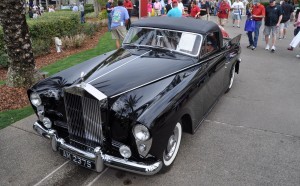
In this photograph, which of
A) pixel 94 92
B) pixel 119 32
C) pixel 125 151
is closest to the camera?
pixel 125 151

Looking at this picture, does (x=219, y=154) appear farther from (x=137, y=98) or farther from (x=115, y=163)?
(x=115, y=163)

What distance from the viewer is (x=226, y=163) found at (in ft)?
12.8

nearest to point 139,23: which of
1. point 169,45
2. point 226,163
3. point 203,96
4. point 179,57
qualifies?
point 169,45

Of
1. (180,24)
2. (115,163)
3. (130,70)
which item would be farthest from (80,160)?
(180,24)

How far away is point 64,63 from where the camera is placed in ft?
29.1

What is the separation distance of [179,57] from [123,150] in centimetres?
207

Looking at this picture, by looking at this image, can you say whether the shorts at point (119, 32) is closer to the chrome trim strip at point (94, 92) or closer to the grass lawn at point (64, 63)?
the grass lawn at point (64, 63)

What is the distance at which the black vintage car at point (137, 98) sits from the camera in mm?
3201

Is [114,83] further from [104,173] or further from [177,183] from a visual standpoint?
[177,183]

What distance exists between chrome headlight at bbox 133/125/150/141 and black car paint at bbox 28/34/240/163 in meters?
0.06

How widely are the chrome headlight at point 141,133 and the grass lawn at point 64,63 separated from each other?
2.94 metres

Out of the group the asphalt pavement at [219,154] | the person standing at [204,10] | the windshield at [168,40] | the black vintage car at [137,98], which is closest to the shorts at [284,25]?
the person standing at [204,10]

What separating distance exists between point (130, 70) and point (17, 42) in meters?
3.14

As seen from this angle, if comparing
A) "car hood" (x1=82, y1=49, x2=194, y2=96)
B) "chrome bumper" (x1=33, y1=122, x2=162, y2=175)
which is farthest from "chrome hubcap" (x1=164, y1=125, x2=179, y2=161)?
"car hood" (x1=82, y1=49, x2=194, y2=96)
